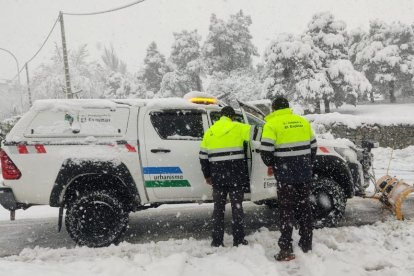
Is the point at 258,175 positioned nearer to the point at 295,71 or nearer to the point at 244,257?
the point at 244,257


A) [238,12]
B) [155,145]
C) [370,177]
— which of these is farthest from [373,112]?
[155,145]

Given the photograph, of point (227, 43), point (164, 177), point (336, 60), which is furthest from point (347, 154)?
point (227, 43)

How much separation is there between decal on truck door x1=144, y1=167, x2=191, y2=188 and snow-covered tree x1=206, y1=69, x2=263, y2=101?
93.0ft

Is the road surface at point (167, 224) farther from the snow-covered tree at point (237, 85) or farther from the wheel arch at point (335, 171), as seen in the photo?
the snow-covered tree at point (237, 85)

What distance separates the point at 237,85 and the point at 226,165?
98.0ft

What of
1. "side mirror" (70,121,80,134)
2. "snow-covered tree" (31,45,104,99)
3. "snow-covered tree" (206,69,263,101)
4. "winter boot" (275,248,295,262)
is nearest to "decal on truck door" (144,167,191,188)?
"side mirror" (70,121,80,134)

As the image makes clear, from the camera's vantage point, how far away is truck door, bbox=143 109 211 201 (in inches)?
215

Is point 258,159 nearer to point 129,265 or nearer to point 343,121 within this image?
point 129,265

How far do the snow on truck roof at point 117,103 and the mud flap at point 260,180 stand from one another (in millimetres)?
999

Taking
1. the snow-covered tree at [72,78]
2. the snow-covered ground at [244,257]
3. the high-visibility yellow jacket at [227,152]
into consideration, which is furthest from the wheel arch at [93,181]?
the snow-covered tree at [72,78]

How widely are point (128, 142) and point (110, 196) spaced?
2.42 ft

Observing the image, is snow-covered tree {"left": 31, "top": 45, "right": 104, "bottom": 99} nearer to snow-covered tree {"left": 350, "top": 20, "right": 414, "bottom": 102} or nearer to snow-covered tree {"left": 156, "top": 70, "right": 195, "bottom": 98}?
snow-covered tree {"left": 156, "top": 70, "right": 195, "bottom": 98}

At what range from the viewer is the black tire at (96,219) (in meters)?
5.25

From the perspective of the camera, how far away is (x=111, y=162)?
533 cm
